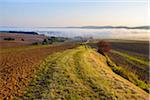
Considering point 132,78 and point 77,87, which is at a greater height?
point 77,87

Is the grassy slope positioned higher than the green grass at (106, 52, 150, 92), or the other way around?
the grassy slope

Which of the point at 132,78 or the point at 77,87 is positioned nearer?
the point at 77,87

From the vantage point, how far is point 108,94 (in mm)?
17328

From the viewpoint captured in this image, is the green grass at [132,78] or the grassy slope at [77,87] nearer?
the grassy slope at [77,87]

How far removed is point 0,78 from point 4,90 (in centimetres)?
348

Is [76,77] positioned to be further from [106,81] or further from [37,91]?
[37,91]

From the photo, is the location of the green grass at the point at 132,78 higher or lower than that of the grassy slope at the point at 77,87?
lower

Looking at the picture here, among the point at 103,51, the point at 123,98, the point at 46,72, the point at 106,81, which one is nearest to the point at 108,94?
the point at 123,98

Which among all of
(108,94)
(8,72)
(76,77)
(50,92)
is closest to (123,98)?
(108,94)

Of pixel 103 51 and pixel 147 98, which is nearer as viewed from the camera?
pixel 147 98

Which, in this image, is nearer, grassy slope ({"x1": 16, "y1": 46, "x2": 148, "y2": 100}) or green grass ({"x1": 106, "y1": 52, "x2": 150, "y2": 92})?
grassy slope ({"x1": 16, "y1": 46, "x2": 148, "y2": 100})

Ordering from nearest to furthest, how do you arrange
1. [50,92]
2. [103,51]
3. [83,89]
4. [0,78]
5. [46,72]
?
[50,92] < [83,89] < [0,78] < [46,72] < [103,51]

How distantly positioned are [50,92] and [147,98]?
5.78 meters

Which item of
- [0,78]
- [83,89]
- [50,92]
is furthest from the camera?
[0,78]
